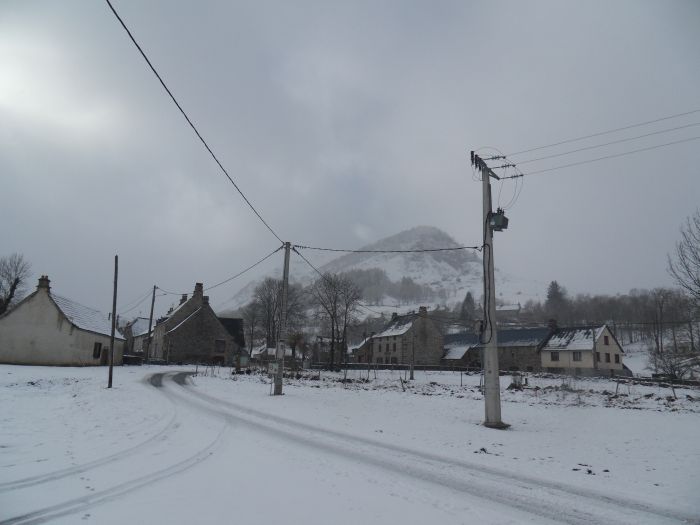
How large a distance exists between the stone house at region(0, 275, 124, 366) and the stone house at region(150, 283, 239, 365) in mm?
20798

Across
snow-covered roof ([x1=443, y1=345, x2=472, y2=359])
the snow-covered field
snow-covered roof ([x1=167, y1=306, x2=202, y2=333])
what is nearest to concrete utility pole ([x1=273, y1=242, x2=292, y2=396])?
the snow-covered field

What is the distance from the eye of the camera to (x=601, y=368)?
2406 inches

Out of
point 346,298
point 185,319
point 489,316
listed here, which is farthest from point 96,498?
point 185,319

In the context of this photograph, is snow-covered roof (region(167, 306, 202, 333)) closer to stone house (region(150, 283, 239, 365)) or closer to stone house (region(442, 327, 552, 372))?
stone house (region(150, 283, 239, 365))

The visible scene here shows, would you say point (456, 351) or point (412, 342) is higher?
point (412, 342)

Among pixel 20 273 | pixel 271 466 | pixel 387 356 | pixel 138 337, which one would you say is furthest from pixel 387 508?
pixel 138 337

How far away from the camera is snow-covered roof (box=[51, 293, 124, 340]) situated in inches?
1698

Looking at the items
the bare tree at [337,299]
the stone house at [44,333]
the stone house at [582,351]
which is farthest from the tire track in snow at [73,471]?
the stone house at [582,351]

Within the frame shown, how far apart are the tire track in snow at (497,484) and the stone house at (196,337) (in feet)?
192

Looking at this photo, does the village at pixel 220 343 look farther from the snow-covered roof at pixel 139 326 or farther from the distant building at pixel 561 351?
the snow-covered roof at pixel 139 326

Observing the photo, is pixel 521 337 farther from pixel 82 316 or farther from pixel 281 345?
pixel 82 316

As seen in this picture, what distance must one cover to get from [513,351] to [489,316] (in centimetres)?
5717

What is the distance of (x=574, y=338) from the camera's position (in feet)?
209

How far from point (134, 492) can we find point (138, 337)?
10107cm
